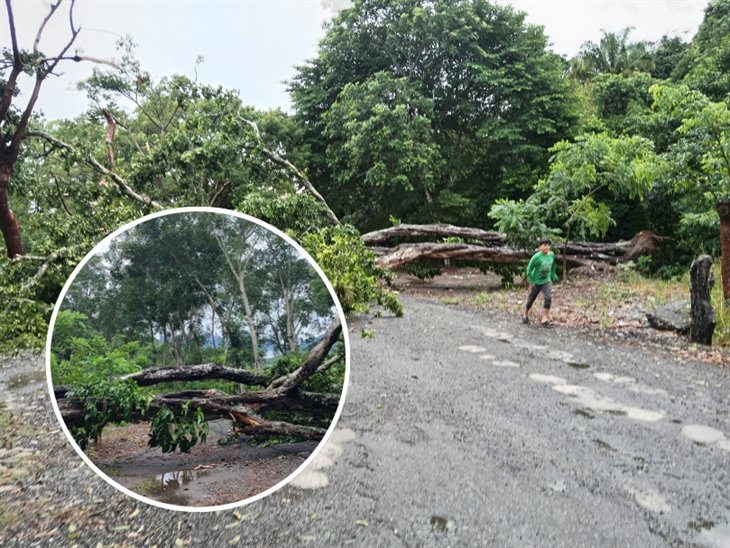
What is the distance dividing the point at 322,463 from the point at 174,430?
2.76 ft

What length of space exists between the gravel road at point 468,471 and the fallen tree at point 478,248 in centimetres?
362

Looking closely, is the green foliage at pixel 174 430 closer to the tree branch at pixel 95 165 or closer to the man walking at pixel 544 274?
the tree branch at pixel 95 165

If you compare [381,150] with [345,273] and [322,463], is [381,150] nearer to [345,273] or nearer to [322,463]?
[345,273]

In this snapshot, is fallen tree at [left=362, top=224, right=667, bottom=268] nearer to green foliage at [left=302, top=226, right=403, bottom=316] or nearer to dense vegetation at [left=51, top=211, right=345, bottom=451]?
green foliage at [left=302, top=226, right=403, bottom=316]

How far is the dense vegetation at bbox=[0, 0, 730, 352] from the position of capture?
4.37 m

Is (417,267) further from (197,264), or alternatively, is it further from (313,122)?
(197,264)

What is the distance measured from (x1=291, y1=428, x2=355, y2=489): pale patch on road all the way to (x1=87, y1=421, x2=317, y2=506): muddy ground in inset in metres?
0.55

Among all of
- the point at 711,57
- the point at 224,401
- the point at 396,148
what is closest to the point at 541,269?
the point at 224,401

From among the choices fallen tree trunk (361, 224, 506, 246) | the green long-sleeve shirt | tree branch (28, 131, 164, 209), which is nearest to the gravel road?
the green long-sleeve shirt

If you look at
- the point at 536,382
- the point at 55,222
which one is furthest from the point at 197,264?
the point at 55,222

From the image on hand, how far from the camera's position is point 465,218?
33.4ft

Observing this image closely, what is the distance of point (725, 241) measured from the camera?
4.63 m

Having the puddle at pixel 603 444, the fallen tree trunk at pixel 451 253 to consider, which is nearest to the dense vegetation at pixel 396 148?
the fallen tree trunk at pixel 451 253

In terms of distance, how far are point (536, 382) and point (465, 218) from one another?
23.7 ft
